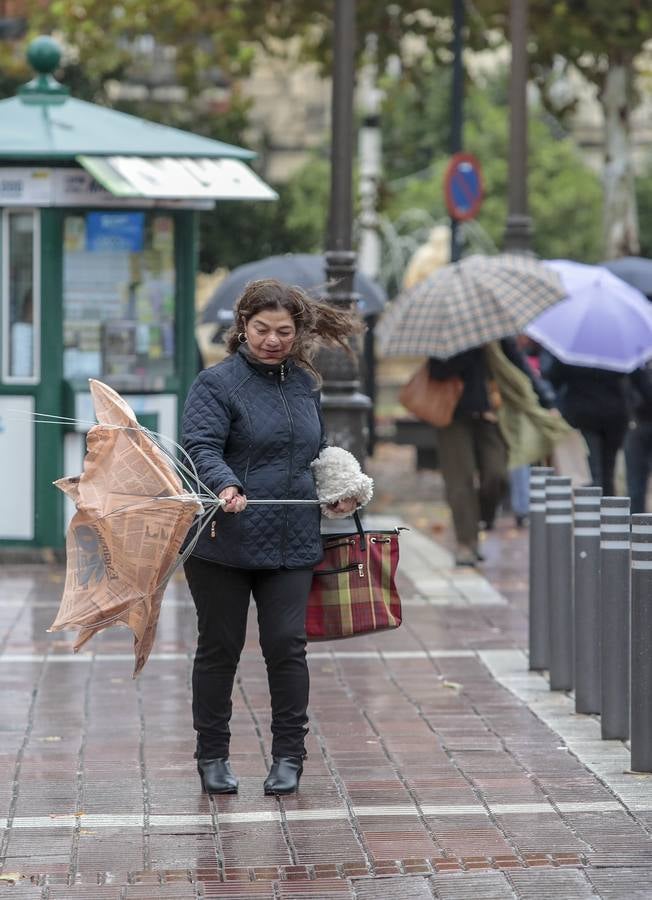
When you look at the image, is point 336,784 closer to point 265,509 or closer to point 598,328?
point 265,509

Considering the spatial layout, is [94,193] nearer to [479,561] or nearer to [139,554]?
[479,561]

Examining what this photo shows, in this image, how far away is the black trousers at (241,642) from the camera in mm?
6219

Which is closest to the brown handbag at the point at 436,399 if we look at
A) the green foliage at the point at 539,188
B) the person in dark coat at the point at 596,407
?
the person in dark coat at the point at 596,407

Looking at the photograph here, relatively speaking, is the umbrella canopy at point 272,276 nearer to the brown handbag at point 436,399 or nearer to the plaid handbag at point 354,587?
the brown handbag at point 436,399

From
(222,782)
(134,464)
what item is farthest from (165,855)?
(134,464)

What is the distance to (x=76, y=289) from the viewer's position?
12.4 metres

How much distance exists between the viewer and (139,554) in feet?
19.5

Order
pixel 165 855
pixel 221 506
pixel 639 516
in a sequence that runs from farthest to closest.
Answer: pixel 639 516 < pixel 221 506 < pixel 165 855

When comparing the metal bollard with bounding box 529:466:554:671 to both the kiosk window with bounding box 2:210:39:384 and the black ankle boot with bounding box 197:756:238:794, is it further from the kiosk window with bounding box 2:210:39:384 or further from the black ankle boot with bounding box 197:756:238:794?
the kiosk window with bounding box 2:210:39:384

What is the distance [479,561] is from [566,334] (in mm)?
1618

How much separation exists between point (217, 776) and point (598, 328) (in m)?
6.21

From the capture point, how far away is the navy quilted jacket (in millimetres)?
6105

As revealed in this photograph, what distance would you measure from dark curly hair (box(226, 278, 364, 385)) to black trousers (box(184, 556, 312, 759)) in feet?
2.37

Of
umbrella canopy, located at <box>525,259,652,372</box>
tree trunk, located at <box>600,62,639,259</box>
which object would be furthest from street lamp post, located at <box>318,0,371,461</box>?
tree trunk, located at <box>600,62,639,259</box>
